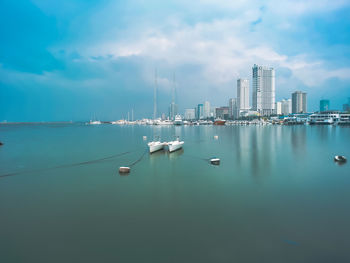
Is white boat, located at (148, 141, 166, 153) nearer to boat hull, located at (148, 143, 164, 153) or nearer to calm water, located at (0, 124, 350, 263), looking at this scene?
boat hull, located at (148, 143, 164, 153)

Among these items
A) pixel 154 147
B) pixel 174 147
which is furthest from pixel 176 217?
pixel 174 147

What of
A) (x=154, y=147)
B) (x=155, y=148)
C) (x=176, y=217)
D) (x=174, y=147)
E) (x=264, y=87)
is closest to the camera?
(x=176, y=217)

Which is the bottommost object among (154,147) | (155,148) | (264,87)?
(155,148)

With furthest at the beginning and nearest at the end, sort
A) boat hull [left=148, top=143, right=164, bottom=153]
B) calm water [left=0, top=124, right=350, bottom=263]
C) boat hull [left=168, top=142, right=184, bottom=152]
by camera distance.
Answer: boat hull [left=168, top=142, right=184, bottom=152] → boat hull [left=148, top=143, right=164, bottom=153] → calm water [left=0, top=124, right=350, bottom=263]

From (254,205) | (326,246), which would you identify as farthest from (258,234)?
(254,205)

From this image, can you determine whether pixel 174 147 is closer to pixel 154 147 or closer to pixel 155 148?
pixel 155 148

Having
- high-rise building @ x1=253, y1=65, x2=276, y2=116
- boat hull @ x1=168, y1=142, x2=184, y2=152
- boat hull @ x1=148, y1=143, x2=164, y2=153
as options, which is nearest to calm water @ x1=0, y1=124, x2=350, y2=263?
boat hull @ x1=148, y1=143, x2=164, y2=153

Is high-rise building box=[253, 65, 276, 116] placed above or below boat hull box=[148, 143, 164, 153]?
above

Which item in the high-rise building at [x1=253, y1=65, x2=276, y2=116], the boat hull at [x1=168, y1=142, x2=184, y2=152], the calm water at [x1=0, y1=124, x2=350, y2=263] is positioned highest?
the high-rise building at [x1=253, y1=65, x2=276, y2=116]

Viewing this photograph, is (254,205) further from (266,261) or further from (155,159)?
(155,159)

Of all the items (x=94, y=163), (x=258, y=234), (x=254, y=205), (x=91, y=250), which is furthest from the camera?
(x=94, y=163)

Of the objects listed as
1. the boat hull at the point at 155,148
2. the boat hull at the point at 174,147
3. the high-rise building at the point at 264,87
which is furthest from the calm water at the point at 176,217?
the high-rise building at the point at 264,87
